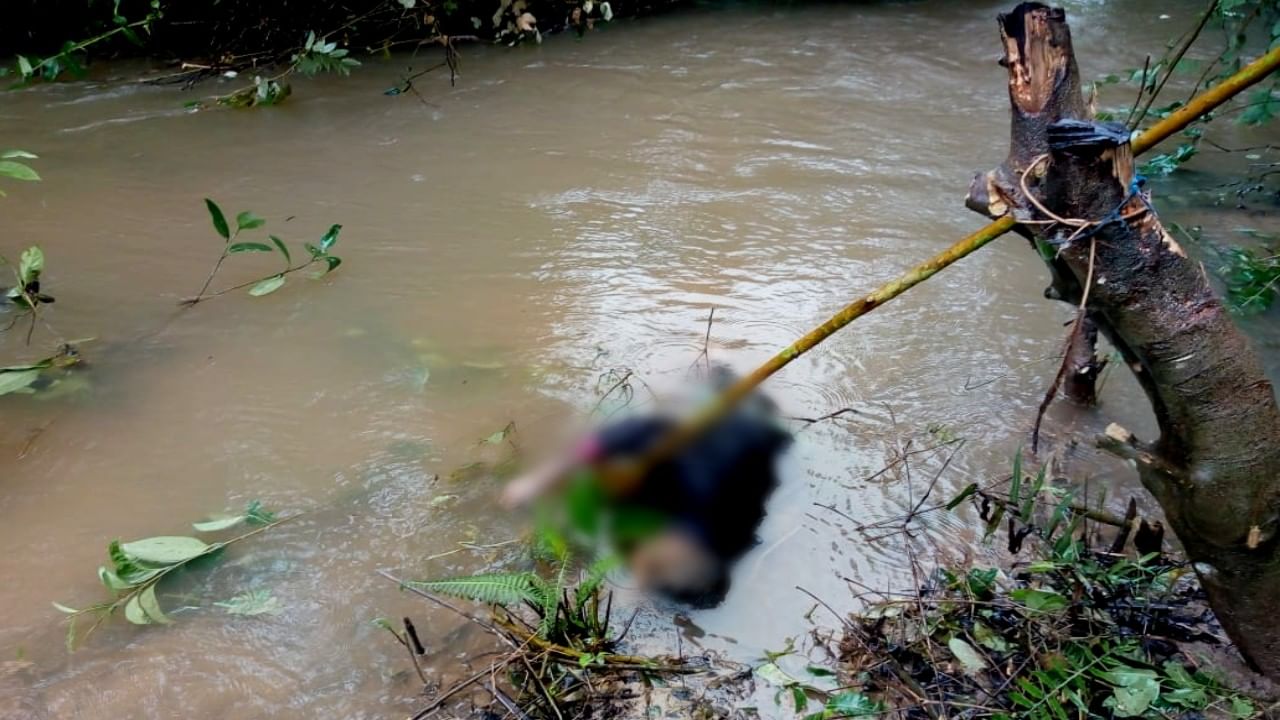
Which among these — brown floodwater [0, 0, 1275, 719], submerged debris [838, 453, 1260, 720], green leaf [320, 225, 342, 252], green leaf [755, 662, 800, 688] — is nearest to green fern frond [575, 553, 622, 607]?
brown floodwater [0, 0, 1275, 719]

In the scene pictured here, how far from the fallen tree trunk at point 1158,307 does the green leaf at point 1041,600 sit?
0.99ft

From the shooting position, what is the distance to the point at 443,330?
10.8ft

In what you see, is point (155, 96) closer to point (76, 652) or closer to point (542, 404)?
point (542, 404)

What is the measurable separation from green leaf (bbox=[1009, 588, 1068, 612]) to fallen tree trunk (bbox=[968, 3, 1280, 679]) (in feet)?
0.99

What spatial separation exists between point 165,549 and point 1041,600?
6.67 ft

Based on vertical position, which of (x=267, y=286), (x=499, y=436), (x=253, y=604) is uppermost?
(x=267, y=286)

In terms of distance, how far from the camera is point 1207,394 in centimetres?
168

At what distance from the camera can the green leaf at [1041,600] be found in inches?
72.7

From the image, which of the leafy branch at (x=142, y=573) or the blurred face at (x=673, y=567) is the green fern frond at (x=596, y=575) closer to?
the blurred face at (x=673, y=567)

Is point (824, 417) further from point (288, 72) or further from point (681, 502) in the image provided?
point (288, 72)

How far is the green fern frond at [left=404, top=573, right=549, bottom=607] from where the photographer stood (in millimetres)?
1937

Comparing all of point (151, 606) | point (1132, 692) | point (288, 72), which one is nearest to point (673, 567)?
point (1132, 692)

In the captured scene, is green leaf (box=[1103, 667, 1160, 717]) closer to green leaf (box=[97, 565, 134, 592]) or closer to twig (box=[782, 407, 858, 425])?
twig (box=[782, 407, 858, 425])

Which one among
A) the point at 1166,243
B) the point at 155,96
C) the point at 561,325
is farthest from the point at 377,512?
the point at 155,96
